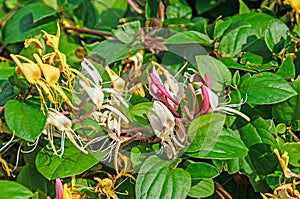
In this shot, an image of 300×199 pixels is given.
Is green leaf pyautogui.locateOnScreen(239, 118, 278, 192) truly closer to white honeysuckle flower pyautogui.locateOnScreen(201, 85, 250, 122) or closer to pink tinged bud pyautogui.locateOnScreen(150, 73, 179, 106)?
white honeysuckle flower pyautogui.locateOnScreen(201, 85, 250, 122)

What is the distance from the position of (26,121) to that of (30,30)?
17.2 inches

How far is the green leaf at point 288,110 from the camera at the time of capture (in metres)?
0.93

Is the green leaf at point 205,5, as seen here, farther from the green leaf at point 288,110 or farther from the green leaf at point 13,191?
the green leaf at point 13,191

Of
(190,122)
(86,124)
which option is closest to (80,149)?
(86,124)

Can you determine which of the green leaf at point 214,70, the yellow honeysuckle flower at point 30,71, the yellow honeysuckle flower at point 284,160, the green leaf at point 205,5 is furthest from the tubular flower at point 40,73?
the green leaf at point 205,5

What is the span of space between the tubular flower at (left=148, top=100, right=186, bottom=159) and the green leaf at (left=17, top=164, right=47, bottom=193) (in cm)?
20

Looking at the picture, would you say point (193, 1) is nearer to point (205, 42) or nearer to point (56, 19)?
point (56, 19)

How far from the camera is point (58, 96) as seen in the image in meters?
0.79

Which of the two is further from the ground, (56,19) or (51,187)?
(56,19)

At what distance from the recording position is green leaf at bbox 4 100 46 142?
2.49ft

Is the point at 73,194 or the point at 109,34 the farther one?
the point at 109,34

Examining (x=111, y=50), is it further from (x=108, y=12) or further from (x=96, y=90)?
(x=108, y=12)

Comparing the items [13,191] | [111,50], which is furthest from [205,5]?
[13,191]

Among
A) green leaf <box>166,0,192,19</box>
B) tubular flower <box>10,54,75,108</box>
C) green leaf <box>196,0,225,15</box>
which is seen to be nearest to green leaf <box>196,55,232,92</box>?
tubular flower <box>10,54,75,108</box>
